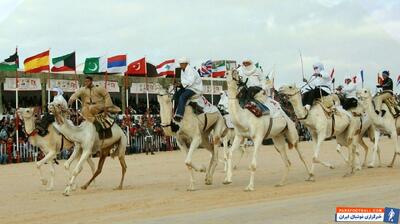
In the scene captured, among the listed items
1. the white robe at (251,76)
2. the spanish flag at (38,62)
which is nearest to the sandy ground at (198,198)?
the white robe at (251,76)

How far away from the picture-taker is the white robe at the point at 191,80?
17344 mm

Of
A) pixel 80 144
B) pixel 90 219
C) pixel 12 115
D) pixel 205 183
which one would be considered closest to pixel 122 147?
pixel 80 144

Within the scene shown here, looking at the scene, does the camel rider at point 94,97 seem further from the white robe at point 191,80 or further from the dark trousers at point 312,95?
the dark trousers at point 312,95

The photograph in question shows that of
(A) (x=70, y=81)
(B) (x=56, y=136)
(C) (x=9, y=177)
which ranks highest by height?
(A) (x=70, y=81)

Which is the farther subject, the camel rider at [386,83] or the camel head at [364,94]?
the camel rider at [386,83]

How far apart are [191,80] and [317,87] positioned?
4719 mm

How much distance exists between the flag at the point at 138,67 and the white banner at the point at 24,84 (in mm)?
4969

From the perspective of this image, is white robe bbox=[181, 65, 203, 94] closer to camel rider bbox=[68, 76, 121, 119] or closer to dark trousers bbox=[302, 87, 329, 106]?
camel rider bbox=[68, 76, 121, 119]

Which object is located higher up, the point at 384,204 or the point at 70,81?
the point at 70,81

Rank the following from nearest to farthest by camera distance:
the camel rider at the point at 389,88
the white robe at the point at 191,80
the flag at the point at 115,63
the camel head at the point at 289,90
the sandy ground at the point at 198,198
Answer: the sandy ground at the point at 198,198, the white robe at the point at 191,80, the camel head at the point at 289,90, the camel rider at the point at 389,88, the flag at the point at 115,63

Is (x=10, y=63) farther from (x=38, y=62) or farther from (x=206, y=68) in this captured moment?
(x=206, y=68)

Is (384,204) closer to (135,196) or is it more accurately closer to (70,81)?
(135,196)

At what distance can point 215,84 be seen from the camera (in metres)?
48.1

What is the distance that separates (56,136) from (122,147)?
213cm
